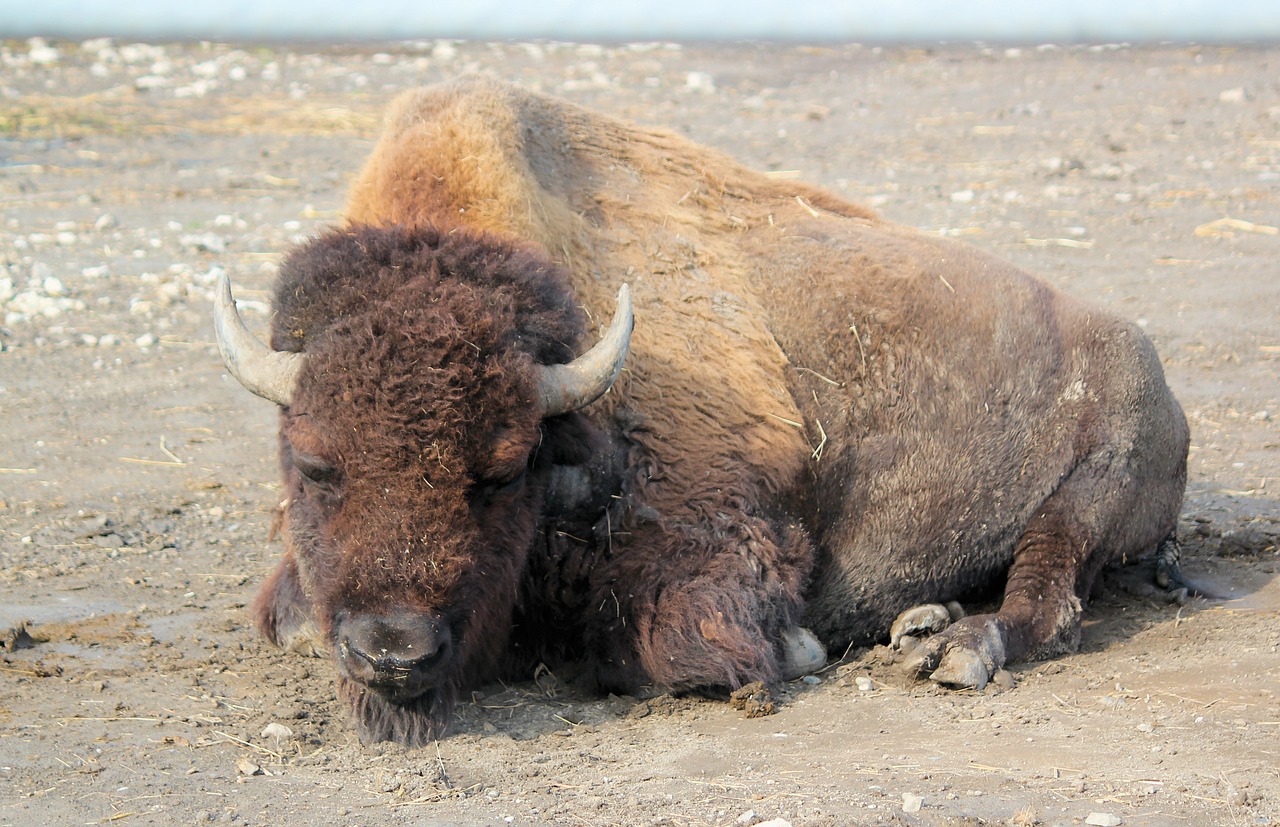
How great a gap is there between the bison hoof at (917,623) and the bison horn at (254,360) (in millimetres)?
2623

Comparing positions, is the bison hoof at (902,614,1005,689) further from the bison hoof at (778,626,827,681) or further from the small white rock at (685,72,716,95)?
the small white rock at (685,72,716,95)

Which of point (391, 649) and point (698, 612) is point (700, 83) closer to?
point (698, 612)

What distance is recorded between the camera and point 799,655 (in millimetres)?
5125

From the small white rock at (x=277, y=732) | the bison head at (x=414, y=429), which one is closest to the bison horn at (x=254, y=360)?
the bison head at (x=414, y=429)

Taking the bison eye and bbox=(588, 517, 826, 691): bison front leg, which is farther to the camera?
bbox=(588, 517, 826, 691): bison front leg

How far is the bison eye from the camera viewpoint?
404 centimetres

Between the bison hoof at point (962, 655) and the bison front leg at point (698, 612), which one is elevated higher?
the bison front leg at point (698, 612)

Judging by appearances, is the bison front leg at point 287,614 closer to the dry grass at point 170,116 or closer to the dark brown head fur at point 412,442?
the dark brown head fur at point 412,442

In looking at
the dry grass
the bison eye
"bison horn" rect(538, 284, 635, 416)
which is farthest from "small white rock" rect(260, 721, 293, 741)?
the dry grass

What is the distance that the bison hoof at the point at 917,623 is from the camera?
214 inches

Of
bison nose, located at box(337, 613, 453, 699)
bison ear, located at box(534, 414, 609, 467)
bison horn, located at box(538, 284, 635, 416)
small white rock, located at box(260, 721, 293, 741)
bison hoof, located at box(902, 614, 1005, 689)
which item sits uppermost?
bison horn, located at box(538, 284, 635, 416)

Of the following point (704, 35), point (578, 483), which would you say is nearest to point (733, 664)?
point (578, 483)

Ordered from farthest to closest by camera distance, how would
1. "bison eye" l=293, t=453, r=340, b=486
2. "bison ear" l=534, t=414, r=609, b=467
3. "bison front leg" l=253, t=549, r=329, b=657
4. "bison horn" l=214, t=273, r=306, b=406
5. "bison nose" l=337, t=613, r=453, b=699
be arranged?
"bison front leg" l=253, t=549, r=329, b=657
"bison ear" l=534, t=414, r=609, b=467
"bison horn" l=214, t=273, r=306, b=406
"bison eye" l=293, t=453, r=340, b=486
"bison nose" l=337, t=613, r=453, b=699

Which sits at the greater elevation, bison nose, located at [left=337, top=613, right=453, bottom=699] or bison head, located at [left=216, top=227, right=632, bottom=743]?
bison head, located at [left=216, top=227, right=632, bottom=743]
